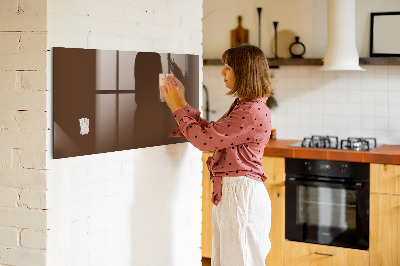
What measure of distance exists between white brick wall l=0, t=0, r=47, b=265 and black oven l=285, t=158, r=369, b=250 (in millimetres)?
2480

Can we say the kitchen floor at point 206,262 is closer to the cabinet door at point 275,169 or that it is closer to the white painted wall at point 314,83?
the cabinet door at point 275,169

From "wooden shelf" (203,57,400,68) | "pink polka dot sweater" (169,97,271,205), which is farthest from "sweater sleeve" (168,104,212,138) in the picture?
"wooden shelf" (203,57,400,68)

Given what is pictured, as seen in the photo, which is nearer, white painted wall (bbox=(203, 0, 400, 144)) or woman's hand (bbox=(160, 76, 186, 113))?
woman's hand (bbox=(160, 76, 186, 113))

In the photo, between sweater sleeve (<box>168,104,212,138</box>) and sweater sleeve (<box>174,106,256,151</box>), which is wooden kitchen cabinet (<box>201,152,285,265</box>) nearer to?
sweater sleeve (<box>168,104,212,138</box>)

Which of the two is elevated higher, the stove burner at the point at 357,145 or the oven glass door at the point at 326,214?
the stove burner at the point at 357,145

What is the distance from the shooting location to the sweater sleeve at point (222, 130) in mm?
2693

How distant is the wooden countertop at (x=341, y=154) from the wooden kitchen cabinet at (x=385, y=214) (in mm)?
56

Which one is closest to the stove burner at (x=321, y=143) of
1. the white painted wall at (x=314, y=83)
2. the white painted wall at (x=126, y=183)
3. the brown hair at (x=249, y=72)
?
the white painted wall at (x=314, y=83)

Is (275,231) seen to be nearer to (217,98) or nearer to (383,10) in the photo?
(217,98)

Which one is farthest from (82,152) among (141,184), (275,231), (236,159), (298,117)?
(298,117)

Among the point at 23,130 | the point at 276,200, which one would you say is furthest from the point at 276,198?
the point at 23,130

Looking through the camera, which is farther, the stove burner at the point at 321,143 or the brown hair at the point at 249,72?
the stove burner at the point at 321,143

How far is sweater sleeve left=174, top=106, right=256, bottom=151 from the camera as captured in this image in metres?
2.69

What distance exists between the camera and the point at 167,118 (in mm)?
2973
